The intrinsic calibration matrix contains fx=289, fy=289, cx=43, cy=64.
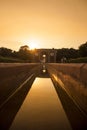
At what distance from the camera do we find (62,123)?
9.44m

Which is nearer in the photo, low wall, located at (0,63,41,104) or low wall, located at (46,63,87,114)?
low wall, located at (46,63,87,114)

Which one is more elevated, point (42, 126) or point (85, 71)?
point (85, 71)

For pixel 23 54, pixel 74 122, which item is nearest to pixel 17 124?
pixel 74 122

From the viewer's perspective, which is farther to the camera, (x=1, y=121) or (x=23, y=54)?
(x=23, y=54)

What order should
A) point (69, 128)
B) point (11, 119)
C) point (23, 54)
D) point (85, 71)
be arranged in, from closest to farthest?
point (69, 128), point (11, 119), point (85, 71), point (23, 54)

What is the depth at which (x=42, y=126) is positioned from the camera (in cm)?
871

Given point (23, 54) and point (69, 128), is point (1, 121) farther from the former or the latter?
point (23, 54)

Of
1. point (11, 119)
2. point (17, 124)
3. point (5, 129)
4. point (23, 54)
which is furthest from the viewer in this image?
point (23, 54)

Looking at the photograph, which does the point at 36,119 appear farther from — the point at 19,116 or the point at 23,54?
the point at 23,54

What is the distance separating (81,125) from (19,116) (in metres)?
2.76

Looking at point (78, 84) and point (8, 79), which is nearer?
point (78, 84)

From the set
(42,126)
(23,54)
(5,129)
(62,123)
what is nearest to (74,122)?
(62,123)

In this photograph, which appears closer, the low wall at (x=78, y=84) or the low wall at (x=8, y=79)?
the low wall at (x=78, y=84)

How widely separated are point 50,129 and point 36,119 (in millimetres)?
1767
